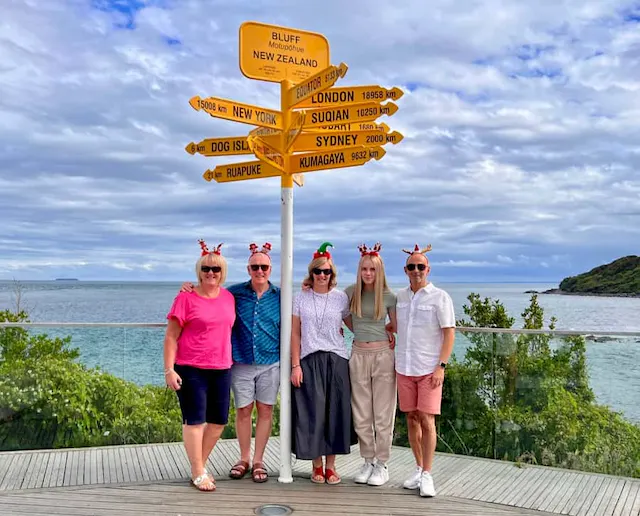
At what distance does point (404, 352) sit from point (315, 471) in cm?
106

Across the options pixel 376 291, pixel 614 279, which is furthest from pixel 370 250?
pixel 614 279

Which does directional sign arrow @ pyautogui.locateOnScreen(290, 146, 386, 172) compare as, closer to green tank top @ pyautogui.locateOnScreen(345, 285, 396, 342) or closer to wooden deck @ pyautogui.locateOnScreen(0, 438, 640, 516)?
green tank top @ pyautogui.locateOnScreen(345, 285, 396, 342)

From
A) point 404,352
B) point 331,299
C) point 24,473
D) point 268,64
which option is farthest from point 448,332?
point 24,473

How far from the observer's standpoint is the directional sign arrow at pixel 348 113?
4414 mm

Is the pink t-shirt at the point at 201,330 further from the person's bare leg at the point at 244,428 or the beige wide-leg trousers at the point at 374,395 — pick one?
the beige wide-leg trousers at the point at 374,395

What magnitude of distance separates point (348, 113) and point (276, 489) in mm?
2504

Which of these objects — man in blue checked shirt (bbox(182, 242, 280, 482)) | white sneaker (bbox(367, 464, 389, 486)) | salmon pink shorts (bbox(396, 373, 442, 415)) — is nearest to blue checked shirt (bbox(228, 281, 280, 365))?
man in blue checked shirt (bbox(182, 242, 280, 482))

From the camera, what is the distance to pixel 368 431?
15.1 feet

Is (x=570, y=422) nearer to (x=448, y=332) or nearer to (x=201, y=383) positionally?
(x=448, y=332)

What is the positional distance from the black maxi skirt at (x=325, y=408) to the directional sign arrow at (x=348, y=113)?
5.08ft

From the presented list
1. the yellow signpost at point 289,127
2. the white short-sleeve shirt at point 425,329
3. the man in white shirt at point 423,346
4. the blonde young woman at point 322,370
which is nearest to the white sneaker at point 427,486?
the man in white shirt at point 423,346

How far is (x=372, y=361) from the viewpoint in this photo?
4.55m

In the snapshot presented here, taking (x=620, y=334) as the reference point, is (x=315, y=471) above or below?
below

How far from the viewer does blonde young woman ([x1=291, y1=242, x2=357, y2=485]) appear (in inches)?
180
